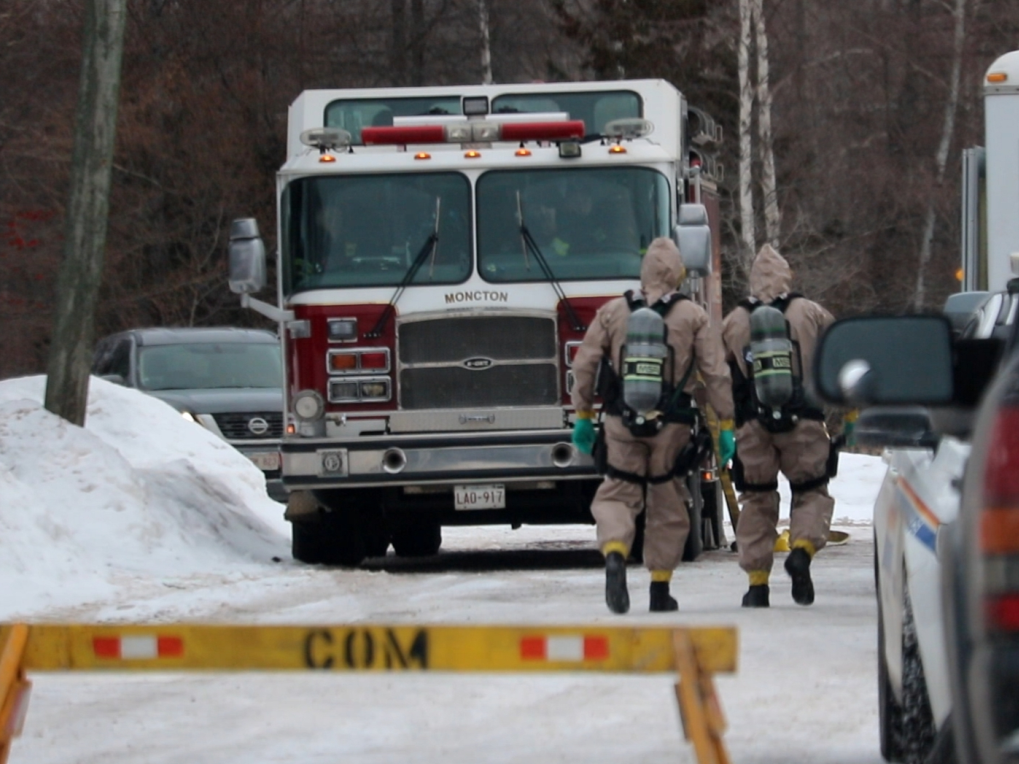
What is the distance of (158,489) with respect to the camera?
14.7m

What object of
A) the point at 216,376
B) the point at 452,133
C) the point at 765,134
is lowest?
the point at 216,376

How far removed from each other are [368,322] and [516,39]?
2930 centimetres

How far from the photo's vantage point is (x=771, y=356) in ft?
33.8

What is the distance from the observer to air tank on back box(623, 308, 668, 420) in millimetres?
9898

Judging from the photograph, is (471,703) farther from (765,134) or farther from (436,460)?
(765,134)

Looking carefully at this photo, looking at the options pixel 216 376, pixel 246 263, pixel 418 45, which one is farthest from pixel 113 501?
pixel 418 45

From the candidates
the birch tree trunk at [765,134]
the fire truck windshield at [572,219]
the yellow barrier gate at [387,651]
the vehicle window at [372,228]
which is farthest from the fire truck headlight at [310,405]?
the birch tree trunk at [765,134]

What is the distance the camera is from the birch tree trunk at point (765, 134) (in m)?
32.6

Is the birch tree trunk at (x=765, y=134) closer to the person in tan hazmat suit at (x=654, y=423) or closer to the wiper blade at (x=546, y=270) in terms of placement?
the wiper blade at (x=546, y=270)

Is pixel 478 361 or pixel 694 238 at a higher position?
pixel 694 238

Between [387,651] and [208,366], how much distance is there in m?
15.7

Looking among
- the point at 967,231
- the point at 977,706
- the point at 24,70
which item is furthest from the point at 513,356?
the point at 24,70

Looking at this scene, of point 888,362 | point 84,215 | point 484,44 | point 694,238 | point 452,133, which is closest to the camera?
point 888,362

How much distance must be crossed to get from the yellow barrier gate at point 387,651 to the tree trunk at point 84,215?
969 cm
